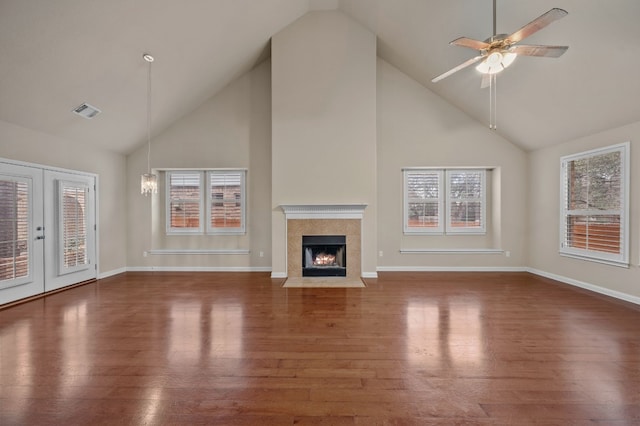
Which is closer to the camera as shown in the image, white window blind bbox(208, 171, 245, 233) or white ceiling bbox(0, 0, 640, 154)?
white ceiling bbox(0, 0, 640, 154)

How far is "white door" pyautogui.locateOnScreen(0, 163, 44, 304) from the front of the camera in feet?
12.5

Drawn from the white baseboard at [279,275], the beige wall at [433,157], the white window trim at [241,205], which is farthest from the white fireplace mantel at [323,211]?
the white window trim at [241,205]

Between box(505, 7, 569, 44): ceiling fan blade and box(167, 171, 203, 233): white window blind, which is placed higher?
box(505, 7, 569, 44): ceiling fan blade

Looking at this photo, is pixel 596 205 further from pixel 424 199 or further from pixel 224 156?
pixel 224 156

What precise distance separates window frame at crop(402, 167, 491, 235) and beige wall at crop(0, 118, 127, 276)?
592cm

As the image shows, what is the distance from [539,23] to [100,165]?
6.76m

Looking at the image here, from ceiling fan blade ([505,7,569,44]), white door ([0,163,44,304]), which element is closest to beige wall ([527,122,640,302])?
ceiling fan blade ([505,7,569,44])

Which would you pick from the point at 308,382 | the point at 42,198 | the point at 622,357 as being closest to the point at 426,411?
the point at 308,382

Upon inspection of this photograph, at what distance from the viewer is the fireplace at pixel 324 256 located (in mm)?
5398

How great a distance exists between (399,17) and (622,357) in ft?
16.7

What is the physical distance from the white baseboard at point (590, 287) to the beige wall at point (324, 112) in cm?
341

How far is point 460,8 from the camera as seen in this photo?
3844 millimetres

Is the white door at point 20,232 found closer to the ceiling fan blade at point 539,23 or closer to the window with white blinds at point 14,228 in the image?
the window with white blinds at point 14,228

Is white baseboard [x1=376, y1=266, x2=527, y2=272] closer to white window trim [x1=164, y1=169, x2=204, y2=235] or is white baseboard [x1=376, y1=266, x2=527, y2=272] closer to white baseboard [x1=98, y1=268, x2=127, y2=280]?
white window trim [x1=164, y1=169, x2=204, y2=235]
